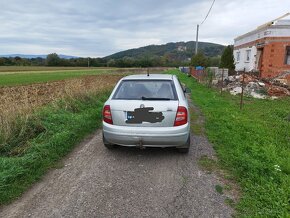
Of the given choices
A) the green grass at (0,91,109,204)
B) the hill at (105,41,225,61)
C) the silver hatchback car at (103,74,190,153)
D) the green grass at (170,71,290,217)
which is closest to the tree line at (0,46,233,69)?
the hill at (105,41,225,61)

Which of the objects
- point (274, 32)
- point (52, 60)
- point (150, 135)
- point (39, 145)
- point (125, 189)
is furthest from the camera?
point (52, 60)

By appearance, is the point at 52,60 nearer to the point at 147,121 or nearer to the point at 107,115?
the point at 107,115

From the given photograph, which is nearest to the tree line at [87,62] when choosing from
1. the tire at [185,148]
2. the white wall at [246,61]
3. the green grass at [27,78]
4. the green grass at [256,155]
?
the green grass at [27,78]

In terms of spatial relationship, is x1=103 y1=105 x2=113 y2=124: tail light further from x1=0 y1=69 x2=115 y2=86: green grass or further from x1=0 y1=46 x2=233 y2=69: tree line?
x1=0 y1=46 x2=233 y2=69: tree line

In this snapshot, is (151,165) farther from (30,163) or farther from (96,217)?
(30,163)

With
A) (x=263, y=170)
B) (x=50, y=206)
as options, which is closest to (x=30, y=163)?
(x=50, y=206)

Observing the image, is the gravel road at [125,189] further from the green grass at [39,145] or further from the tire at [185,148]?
the green grass at [39,145]

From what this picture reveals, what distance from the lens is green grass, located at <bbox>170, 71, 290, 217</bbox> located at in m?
3.02

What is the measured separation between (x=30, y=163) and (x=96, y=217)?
1.90m

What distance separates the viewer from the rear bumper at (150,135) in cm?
414

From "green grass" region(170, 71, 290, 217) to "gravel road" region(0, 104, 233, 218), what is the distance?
388 mm

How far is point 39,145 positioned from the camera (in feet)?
15.2

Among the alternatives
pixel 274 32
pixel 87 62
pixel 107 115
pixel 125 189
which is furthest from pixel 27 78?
pixel 87 62

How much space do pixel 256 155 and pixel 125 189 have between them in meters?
2.63
